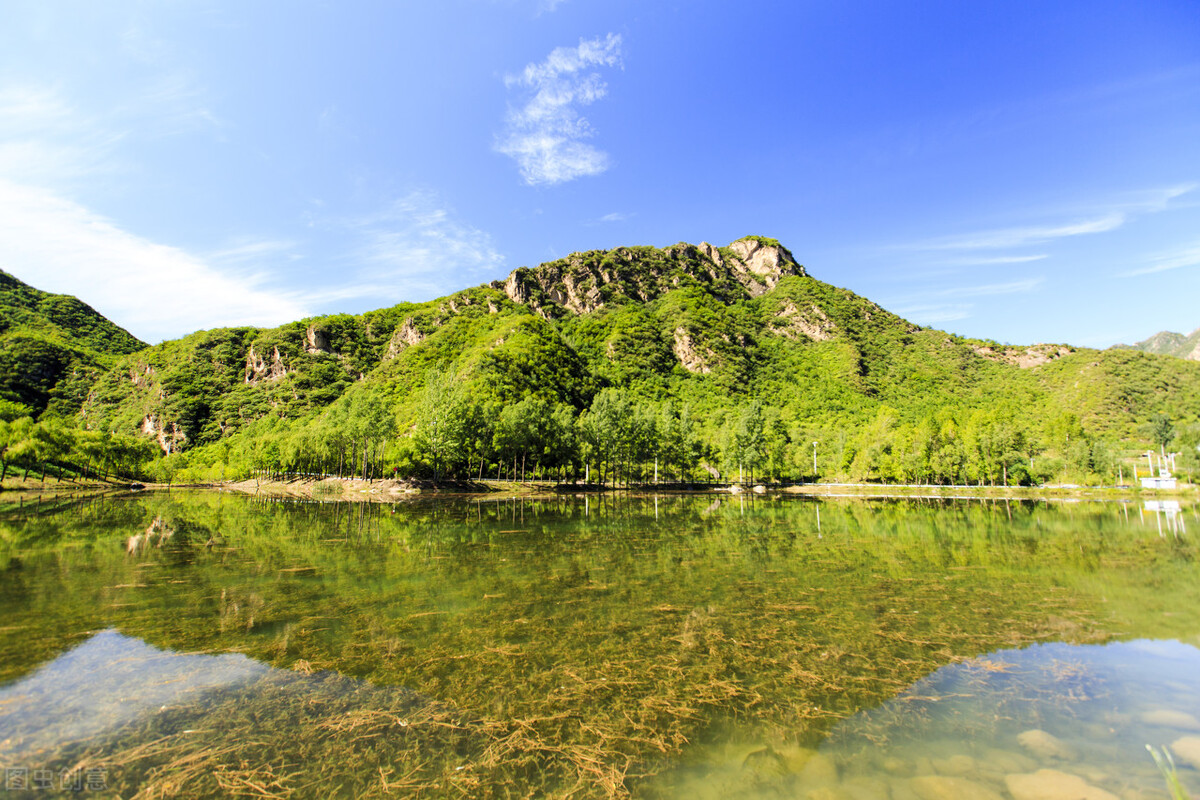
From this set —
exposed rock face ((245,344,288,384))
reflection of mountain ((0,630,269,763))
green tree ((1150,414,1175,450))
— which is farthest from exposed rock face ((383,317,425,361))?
green tree ((1150,414,1175,450))

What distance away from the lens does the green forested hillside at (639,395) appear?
74.1 metres

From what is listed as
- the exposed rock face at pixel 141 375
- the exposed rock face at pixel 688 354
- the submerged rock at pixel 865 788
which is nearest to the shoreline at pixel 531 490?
the submerged rock at pixel 865 788

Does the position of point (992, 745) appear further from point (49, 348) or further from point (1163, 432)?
point (49, 348)

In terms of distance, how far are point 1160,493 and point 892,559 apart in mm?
71993

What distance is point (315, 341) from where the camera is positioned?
536 ft

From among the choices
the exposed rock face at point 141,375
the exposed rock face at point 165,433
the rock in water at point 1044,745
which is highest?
the exposed rock face at point 141,375

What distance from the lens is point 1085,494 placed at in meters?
62.1

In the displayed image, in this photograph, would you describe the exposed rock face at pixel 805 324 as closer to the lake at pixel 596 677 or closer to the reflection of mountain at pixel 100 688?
the lake at pixel 596 677

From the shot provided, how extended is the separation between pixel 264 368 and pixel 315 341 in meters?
17.5

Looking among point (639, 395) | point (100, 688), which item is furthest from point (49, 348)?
point (100, 688)

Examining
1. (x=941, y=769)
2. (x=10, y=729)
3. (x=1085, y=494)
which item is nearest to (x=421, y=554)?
(x=10, y=729)

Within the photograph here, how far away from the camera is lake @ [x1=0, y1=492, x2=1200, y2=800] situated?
18.0ft

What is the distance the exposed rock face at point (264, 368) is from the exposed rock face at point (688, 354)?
125158 millimetres

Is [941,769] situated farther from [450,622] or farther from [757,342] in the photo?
[757,342]
